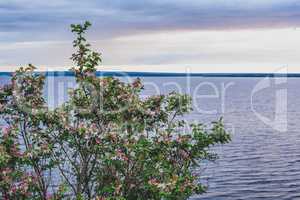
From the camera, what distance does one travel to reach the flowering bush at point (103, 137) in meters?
19.7

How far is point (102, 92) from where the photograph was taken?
845 inches

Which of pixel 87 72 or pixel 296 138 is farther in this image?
pixel 296 138

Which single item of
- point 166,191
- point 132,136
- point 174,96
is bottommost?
point 166,191

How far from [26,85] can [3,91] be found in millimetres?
939

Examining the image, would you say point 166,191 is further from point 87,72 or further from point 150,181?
point 87,72

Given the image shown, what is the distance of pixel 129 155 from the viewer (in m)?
20.2

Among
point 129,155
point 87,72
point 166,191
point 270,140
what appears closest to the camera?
point 166,191

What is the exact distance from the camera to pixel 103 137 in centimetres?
2011

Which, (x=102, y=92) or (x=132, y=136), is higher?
(x=102, y=92)

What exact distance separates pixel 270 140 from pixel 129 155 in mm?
82117

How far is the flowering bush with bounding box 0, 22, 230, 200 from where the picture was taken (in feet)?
64.7

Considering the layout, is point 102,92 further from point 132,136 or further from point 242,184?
point 242,184

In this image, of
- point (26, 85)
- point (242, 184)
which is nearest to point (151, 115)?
point (26, 85)

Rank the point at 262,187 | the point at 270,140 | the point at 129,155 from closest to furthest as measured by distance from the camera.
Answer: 1. the point at 129,155
2. the point at 262,187
3. the point at 270,140
